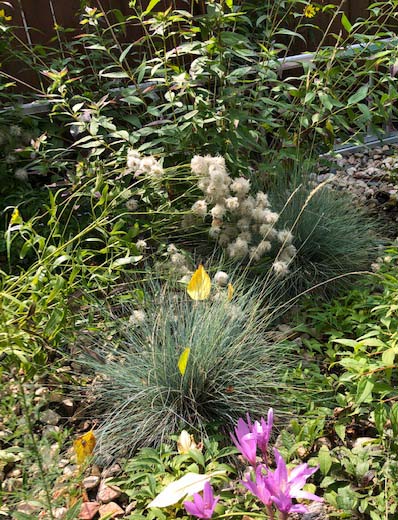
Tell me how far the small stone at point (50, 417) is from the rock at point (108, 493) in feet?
1.11

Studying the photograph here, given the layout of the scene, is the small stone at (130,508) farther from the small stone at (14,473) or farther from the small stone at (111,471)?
the small stone at (14,473)

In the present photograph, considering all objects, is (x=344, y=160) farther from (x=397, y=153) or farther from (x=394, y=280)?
(x=394, y=280)

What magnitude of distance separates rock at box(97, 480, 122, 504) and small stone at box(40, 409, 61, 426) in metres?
0.34

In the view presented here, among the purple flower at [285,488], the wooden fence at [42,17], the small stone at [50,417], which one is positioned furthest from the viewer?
the wooden fence at [42,17]

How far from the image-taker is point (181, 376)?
6.90ft

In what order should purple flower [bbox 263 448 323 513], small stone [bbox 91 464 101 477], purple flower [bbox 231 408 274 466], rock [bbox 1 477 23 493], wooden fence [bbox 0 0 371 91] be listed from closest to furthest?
purple flower [bbox 263 448 323 513], purple flower [bbox 231 408 274 466], rock [bbox 1 477 23 493], small stone [bbox 91 464 101 477], wooden fence [bbox 0 0 371 91]

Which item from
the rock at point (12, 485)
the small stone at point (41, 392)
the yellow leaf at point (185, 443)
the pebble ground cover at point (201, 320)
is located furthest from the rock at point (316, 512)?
the small stone at point (41, 392)

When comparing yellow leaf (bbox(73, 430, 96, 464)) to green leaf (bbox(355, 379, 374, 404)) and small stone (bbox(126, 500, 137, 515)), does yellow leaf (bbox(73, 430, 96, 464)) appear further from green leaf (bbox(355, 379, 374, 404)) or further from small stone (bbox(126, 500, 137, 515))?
green leaf (bbox(355, 379, 374, 404))

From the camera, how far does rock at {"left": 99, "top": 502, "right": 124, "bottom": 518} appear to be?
1833 millimetres

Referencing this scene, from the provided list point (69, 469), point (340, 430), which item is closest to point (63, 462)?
point (69, 469)

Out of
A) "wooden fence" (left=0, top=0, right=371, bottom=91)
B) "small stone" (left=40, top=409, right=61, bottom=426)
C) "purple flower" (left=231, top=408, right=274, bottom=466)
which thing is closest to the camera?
"purple flower" (left=231, top=408, right=274, bottom=466)

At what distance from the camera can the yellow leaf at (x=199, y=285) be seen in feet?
6.75

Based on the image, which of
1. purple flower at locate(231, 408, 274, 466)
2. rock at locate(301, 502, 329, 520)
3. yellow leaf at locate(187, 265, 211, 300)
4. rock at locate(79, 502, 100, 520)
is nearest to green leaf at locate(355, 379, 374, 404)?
rock at locate(301, 502, 329, 520)

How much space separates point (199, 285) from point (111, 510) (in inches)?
28.2
